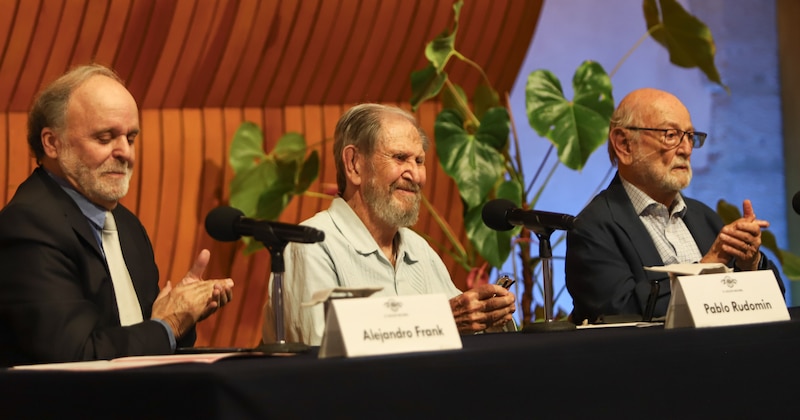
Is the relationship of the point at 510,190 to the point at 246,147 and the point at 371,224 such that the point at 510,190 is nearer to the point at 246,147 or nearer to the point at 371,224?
the point at 246,147

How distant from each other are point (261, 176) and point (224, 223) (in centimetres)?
311

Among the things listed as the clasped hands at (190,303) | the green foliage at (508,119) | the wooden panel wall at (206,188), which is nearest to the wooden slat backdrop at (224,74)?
the wooden panel wall at (206,188)

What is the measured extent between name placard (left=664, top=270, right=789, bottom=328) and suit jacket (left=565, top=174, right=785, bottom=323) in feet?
2.24

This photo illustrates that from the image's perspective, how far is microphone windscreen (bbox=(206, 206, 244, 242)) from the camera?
2.63 meters

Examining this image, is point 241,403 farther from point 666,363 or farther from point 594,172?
point 594,172

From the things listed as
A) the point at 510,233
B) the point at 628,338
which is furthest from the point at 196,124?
the point at 628,338

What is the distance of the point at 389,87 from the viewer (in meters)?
6.30

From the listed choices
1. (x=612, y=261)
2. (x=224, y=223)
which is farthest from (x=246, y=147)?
(x=224, y=223)

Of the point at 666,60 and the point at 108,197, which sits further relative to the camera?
the point at 666,60

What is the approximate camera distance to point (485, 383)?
219 cm

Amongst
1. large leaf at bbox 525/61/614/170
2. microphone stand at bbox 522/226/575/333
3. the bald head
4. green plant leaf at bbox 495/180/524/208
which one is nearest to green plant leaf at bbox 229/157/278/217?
green plant leaf at bbox 495/180/524/208

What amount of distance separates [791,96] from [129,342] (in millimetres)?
5503

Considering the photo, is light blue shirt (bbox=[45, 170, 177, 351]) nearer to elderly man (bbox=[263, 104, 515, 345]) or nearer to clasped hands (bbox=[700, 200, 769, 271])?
elderly man (bbox=[263, 104, 515, 345])

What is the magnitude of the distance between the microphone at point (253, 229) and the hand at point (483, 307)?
2.58 ft
